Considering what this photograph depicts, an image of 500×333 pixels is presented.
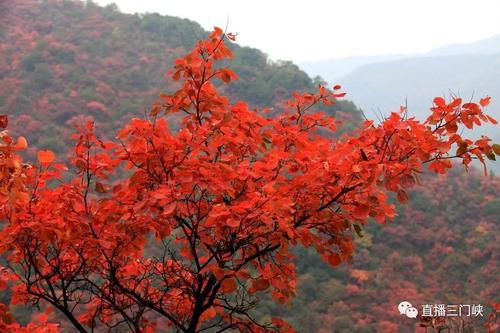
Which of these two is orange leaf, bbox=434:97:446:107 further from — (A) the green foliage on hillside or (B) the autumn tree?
(A) the green foliage on hillside

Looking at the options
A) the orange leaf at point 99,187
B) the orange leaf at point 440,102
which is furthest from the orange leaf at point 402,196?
the orange leaf at point 99,187

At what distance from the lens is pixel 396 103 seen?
16912 cm

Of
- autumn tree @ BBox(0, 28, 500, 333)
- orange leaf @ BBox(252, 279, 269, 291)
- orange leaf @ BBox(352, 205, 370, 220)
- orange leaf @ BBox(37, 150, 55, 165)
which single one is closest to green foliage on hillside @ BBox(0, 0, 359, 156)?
Result: autumn tree @ BBox(0, 28, 500, 333)

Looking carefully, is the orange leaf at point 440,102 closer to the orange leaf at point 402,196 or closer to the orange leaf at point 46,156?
the orange leaf at point 402,196

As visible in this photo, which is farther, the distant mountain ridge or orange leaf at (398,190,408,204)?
the distant mountain ridge

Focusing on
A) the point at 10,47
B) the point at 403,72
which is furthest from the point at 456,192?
the point at 403,72

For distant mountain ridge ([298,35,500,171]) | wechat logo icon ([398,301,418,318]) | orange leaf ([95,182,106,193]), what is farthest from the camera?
distant mountain ridge ([298,35,500,171])

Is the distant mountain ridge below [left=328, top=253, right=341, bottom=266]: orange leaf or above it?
above

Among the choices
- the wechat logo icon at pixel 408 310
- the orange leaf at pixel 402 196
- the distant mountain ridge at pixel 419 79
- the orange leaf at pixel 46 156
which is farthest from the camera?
the distant mountain ridge at pixel 419 79

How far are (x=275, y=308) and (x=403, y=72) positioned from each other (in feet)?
614

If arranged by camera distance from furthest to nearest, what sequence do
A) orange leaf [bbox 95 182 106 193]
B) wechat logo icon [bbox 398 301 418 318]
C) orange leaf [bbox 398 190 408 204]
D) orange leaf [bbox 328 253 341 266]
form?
wechat logo icon [bbox 398 301 418 318], orange leaf [bbox 328 253 341 266], orange leaf [bbox 95 182 106 193], orange leaf [bbox 398 190 408 204]

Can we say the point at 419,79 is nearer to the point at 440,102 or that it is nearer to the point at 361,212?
the point at 440,102

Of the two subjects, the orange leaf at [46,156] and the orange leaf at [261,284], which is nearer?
the orange leaf at [46,156]

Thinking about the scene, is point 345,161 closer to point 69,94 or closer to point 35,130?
point 35,130
